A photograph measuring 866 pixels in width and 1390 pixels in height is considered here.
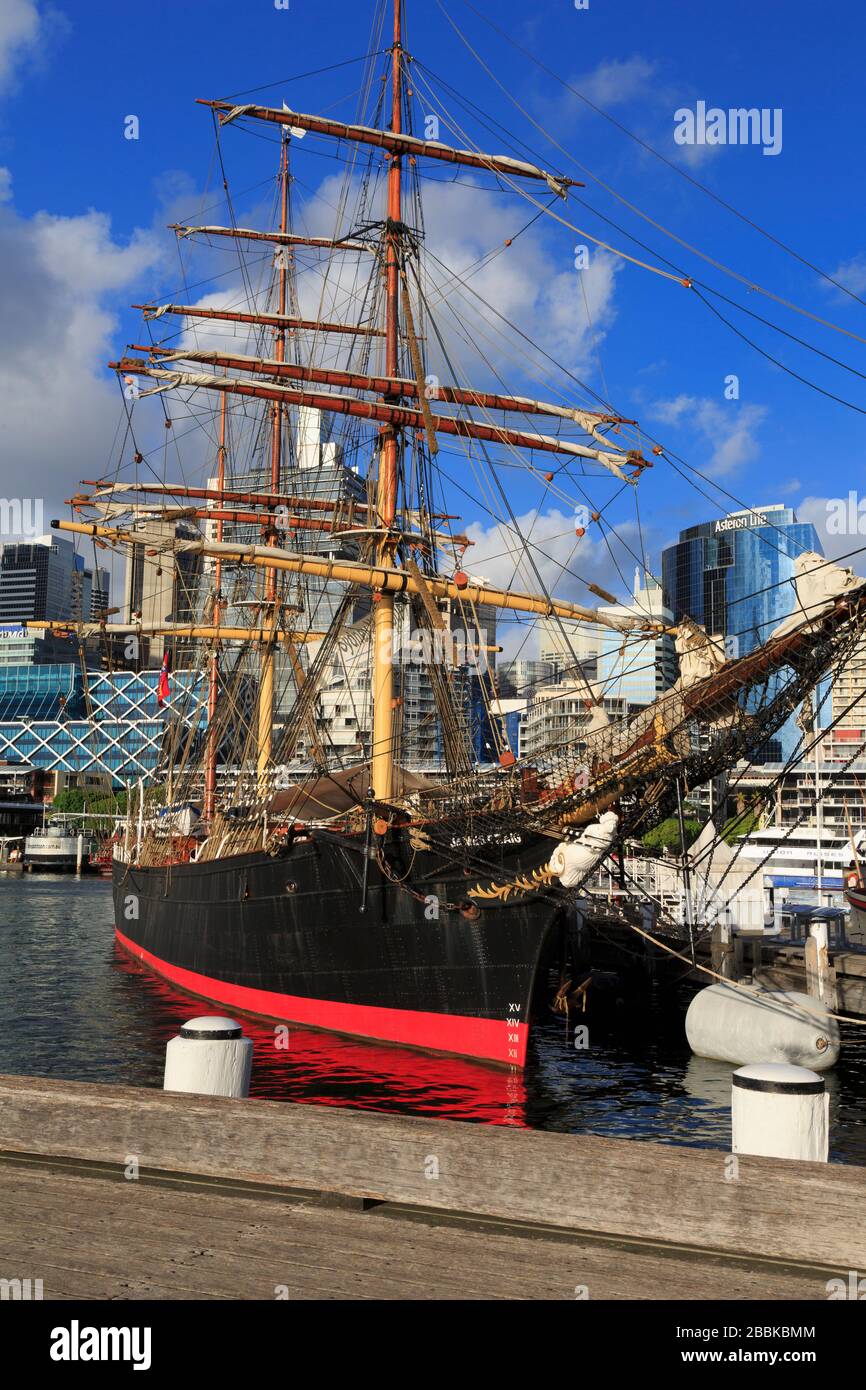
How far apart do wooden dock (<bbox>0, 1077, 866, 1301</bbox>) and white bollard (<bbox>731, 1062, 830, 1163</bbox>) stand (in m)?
0.90

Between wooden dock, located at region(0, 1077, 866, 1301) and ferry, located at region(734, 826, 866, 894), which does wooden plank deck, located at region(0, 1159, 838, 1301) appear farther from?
ferry, located at region(734, 826, 866, 894)

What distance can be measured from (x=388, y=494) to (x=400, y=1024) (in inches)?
519

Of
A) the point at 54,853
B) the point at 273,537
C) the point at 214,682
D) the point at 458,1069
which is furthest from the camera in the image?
the point at 54,853

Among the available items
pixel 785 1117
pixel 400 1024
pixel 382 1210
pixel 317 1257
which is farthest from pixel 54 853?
pixel 317 1257

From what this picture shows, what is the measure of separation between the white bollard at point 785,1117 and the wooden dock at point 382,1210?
2.95 ft

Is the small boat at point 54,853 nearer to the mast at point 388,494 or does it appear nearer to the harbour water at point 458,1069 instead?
the harbour water at point 458,1069

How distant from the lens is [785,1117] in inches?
245

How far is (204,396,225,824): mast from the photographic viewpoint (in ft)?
155

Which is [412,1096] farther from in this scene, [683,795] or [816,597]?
[816,597]

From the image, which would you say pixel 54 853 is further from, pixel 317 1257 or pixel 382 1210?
pixel 317 1257

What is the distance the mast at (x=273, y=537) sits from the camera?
150 ft

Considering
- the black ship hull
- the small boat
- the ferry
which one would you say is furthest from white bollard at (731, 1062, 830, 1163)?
the small boat

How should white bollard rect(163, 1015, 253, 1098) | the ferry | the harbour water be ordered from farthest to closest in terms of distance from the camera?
the ferry, the harbour water, white bollard rect(163, 1015, 253, 1098)

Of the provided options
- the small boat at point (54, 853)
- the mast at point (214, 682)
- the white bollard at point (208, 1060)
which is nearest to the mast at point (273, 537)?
the mast at point (214, 682)
